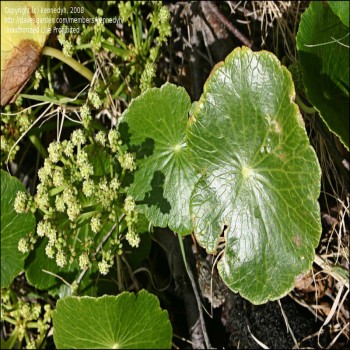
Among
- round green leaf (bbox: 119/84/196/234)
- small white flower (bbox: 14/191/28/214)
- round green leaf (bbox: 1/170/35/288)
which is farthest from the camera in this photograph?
round green leaf (bbox: 1/170/35/288)

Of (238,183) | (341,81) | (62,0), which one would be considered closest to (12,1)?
(62,0)

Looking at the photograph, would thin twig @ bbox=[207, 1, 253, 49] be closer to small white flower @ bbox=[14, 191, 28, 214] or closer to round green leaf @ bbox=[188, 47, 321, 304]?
round green leaf @ bbox=[188, 47, 321, 304]

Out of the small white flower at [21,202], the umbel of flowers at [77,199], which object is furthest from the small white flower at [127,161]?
the small white flower at [21,202]

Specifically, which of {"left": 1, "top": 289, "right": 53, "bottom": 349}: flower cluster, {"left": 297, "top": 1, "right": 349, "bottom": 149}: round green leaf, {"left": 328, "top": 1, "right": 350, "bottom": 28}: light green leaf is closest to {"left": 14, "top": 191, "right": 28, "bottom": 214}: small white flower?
{"left": 1, "top": 289, "right": 53, "bottom": 349}: flower cluster

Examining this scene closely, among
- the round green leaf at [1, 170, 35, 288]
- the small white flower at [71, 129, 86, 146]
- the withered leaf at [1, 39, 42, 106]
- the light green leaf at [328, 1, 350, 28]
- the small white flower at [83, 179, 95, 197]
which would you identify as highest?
the light green leaf at [328, 1, 350, 28]

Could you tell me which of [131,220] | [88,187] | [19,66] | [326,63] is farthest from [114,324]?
[326,63]

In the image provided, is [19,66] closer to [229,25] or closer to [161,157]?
[161,157]

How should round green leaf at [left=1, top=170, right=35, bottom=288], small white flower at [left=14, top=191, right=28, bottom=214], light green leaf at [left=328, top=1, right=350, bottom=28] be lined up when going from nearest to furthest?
1. light green leaf at [left=328, top=1, right=350, bottom=28]
2. small white flower at [left=14, top=191, right=28, bottom=214]
3. round green leaf at [left=1, top=170, right=35, bottom=288]
